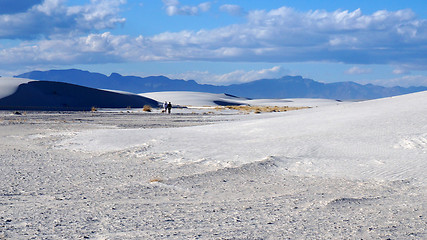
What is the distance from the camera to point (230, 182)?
11.0 m

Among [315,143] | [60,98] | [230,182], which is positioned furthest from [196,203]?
[60,98]

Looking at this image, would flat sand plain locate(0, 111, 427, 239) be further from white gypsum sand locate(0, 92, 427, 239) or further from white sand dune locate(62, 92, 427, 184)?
white sand dune locate(62, 92, 427, 184)

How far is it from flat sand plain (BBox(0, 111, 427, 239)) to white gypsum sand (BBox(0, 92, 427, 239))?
0.02 meters

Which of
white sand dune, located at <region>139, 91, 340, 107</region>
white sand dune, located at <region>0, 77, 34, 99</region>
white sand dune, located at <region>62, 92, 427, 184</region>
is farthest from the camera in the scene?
white sand dune, located at <region>139, 91, 340, 107</region>

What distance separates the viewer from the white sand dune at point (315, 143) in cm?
1292

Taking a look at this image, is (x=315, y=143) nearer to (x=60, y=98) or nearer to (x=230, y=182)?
(x=230, y=182)

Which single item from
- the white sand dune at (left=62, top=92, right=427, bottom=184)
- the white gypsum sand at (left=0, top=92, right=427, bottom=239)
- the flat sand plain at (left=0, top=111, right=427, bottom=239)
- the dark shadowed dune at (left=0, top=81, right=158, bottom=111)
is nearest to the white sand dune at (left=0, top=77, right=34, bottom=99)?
the dark shadowed dune at (left=0, top=81, right=158, bottom=111)

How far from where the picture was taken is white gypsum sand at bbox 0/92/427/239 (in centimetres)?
702

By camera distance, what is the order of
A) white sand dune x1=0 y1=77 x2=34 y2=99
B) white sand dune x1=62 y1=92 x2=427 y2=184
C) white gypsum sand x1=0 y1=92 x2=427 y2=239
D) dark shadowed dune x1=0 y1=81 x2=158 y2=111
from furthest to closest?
white sand dune x1=0 y1=77 x2=34 y2=99
dark shadowed dune x1=0 y1=81 x2=158 y2=111
white sand dune x1=62 y1=92 x2=427 y2=184
white gypsum sand x1=0 y1=92 x2=427 y2=239

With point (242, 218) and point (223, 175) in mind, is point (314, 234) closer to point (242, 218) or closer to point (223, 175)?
point (242, 218)

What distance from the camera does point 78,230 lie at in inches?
263

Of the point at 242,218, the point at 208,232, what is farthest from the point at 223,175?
the point at 208,232

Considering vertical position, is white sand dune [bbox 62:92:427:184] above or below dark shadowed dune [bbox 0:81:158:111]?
below

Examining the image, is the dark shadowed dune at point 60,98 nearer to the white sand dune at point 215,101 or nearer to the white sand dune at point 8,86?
the white sand dune at point 8,86
